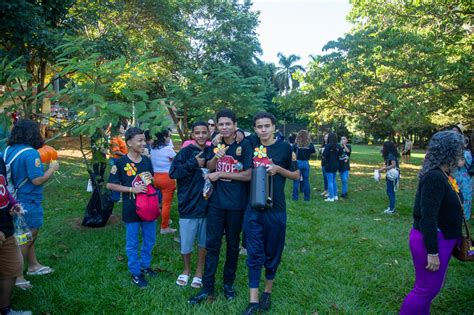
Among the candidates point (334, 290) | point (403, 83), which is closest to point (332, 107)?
point (403, 83)

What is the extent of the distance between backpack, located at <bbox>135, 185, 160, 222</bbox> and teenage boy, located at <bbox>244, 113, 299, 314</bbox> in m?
1.19

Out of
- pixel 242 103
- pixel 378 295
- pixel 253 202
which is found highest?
pixel 242 103

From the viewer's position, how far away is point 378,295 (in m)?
3.91

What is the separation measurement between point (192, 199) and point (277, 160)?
1143 millimetres

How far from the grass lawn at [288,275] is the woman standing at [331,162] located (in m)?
2.06

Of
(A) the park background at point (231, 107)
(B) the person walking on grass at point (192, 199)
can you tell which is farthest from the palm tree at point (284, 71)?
(B) the person walking on grass at point (192, 199)

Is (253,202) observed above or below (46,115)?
below

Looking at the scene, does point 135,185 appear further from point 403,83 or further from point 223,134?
point 403,83

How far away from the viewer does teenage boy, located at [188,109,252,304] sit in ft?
11.7

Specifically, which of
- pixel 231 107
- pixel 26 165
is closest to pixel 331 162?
pixel 231 107

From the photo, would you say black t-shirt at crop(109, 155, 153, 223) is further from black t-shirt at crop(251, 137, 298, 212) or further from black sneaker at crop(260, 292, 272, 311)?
black sneaker at crop(260, 292, 272, 311)

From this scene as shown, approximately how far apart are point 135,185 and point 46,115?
2009 millimetres

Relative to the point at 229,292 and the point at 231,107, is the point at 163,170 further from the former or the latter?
the point at 231,107

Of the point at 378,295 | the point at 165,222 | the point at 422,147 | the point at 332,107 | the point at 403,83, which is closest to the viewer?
the point at 378,295
